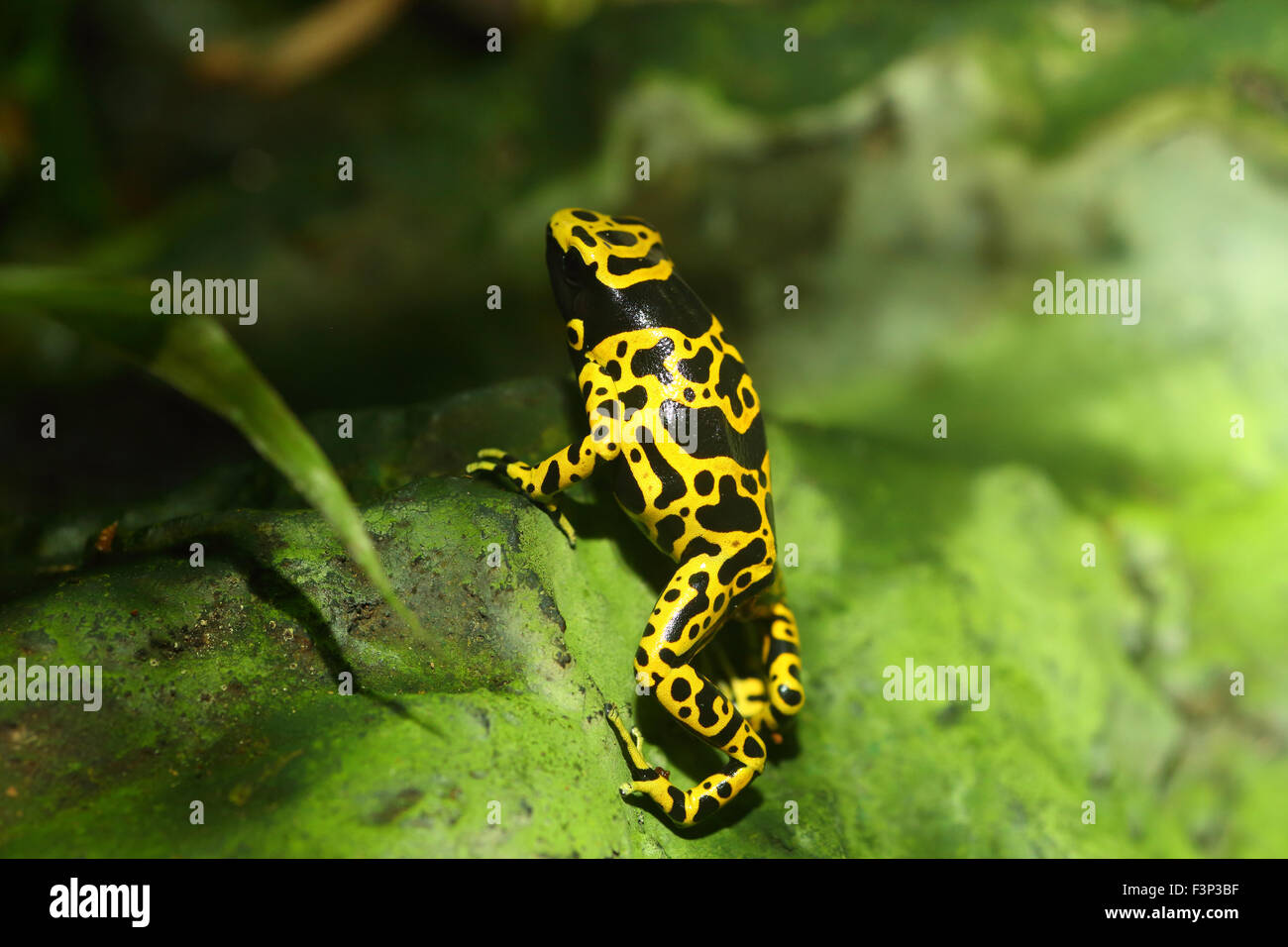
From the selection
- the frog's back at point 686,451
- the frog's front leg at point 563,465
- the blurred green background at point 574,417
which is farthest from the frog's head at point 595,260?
the blurred green background at point 574,417

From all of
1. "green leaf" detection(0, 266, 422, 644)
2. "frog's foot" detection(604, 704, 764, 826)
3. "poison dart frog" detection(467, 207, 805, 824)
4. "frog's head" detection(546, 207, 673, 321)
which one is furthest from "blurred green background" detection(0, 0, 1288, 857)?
"green leaf" detection(0, 266, 422, 644)

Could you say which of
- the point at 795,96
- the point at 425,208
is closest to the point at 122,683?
the point at 425,208

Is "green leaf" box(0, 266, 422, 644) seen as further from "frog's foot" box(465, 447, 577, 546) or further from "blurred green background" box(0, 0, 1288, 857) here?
"frog's foot" box(465, 447, 577, 546)

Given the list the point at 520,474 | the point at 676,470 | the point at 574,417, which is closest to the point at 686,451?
the point at 676,470

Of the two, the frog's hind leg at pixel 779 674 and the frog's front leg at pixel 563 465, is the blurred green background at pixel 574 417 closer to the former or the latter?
the frog's front leg at pixel 563 465

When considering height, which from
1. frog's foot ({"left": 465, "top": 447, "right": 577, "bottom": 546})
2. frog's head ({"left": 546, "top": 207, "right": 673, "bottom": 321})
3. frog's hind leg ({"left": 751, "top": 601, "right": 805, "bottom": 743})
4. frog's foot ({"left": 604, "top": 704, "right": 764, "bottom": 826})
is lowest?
frog's foot ({"left": 604, "top": 704, "right": 764, "bottom": 826})
